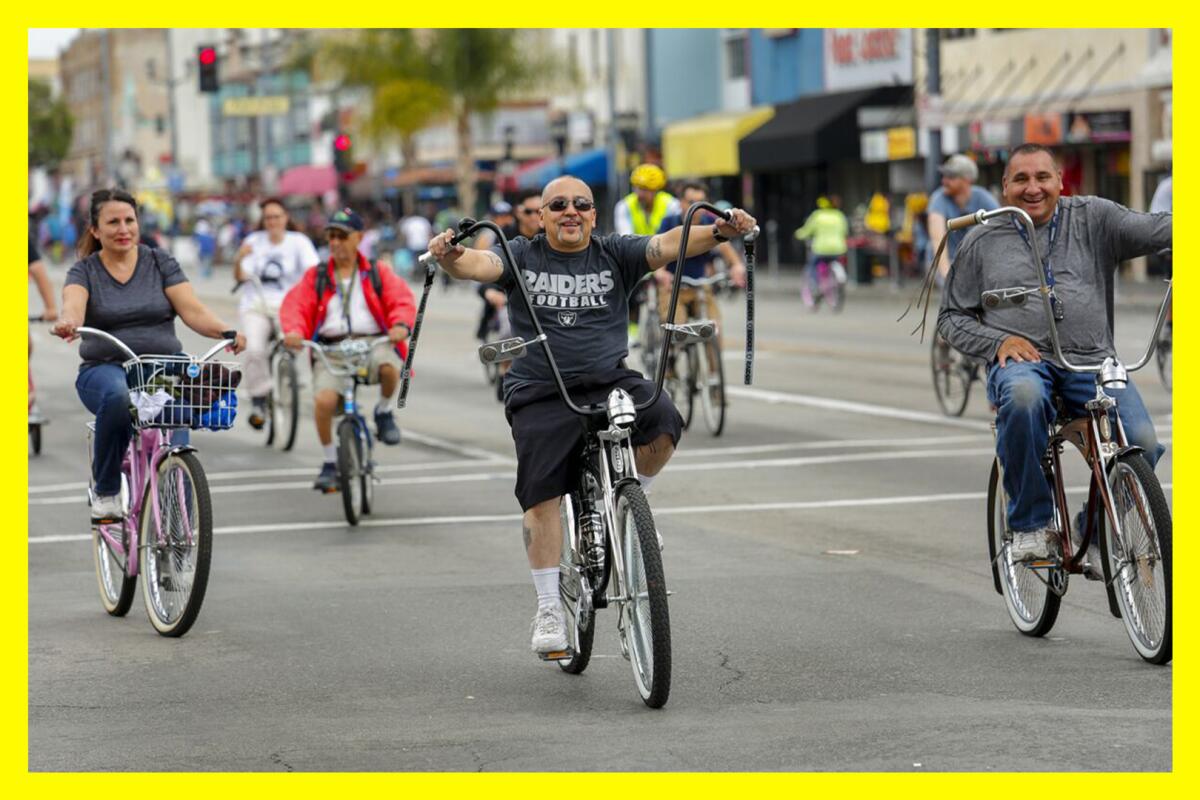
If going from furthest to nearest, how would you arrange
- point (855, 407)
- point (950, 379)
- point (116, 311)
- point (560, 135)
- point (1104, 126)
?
point (560, 135) < point (1104, 126) < point (855, 407) < point (950, 379) < point (116, 311)

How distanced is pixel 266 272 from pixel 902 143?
27397 mm

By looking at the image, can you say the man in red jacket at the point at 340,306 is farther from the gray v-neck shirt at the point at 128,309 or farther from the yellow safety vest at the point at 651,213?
the yellow safety vest at the point at 651,213

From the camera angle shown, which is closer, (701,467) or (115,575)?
(115,575)

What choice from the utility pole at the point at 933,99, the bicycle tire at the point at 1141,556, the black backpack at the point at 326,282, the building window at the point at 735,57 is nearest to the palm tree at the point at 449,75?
the building window at the point at 735,57

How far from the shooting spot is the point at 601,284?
778 centimetres

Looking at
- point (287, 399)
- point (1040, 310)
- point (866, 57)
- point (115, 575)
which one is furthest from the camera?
point (866, 57)

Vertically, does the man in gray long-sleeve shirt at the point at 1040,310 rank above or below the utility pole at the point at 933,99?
below

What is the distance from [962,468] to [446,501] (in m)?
3.33

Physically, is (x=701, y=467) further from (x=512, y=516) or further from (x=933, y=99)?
(x=933, y=99)

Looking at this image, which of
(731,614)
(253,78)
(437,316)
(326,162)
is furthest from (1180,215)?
(253,78)

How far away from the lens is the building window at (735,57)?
55.8 metres

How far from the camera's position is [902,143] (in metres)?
43.2

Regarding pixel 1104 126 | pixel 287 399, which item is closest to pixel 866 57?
pixel 1104 126

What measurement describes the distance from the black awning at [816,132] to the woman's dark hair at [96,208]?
3824 cm
